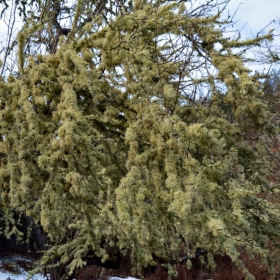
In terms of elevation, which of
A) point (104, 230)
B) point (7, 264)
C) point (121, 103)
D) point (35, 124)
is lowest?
point (7, 264)

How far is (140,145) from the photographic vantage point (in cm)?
190

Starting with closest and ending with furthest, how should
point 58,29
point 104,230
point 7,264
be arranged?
point 104,230
point 58,29
point 7,264

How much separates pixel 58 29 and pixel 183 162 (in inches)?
172

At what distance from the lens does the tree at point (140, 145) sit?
5.18ft

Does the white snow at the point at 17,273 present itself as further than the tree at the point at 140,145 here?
Yes

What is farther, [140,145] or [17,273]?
[17,273]

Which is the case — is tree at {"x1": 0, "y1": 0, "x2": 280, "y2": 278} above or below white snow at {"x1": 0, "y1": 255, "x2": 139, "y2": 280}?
above

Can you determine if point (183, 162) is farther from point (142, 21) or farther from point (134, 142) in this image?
→ point (142, 21)

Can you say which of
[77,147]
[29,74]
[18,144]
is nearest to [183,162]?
[77,147]

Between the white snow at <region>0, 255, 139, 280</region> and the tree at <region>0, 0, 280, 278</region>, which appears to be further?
the white snow at <region>0, 255, 139, 280</region>

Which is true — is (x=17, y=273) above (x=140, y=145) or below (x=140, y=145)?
below

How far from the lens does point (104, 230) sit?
381 centimetres

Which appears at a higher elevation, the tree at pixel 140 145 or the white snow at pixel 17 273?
the tree at pixel 140 145

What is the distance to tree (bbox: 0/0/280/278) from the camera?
158 centimetres
